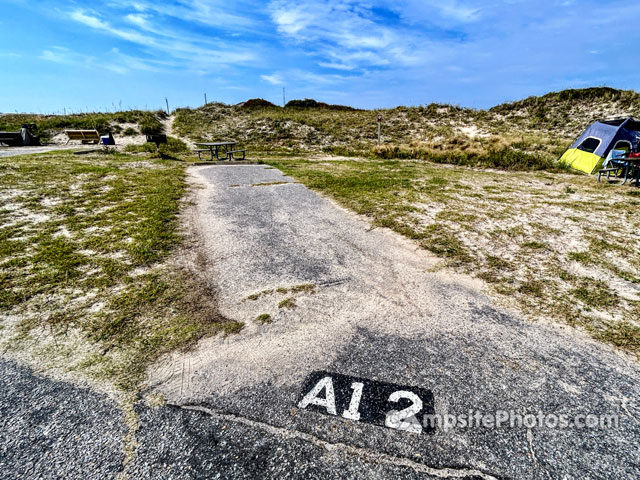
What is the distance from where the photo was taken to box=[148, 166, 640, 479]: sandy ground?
219cm

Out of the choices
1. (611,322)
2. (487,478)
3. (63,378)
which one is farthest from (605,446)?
(63,378)

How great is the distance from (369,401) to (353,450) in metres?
0.43

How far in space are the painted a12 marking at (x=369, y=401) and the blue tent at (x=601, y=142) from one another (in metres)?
14.2

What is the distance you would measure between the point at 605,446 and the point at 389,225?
4.94m

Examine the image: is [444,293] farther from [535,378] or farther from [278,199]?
[278,199]

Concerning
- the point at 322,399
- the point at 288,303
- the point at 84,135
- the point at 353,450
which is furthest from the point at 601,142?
the point at 84,135

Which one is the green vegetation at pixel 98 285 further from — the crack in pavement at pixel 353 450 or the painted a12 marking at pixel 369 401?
the painted a12 marking at pixel 369 401

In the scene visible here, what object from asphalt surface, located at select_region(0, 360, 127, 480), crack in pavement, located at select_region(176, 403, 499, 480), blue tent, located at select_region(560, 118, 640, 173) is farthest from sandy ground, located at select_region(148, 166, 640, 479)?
blue tent, located at select_region(560, 118, 640, 173)

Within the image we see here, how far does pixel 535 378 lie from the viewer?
2.81 meters

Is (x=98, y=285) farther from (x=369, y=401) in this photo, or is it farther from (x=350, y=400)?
(x=369, y=401)

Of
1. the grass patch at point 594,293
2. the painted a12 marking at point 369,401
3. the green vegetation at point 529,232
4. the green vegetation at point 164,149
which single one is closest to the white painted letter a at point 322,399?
the painted a12 marking at point 369,401

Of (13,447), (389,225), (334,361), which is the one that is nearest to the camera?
(13,447)

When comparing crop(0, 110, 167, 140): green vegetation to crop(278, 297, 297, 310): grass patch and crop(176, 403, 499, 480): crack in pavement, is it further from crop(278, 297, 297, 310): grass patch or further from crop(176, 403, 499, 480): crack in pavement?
crop(176, 403, 499, 480): crack in pavement

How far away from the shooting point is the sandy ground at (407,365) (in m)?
2.19
